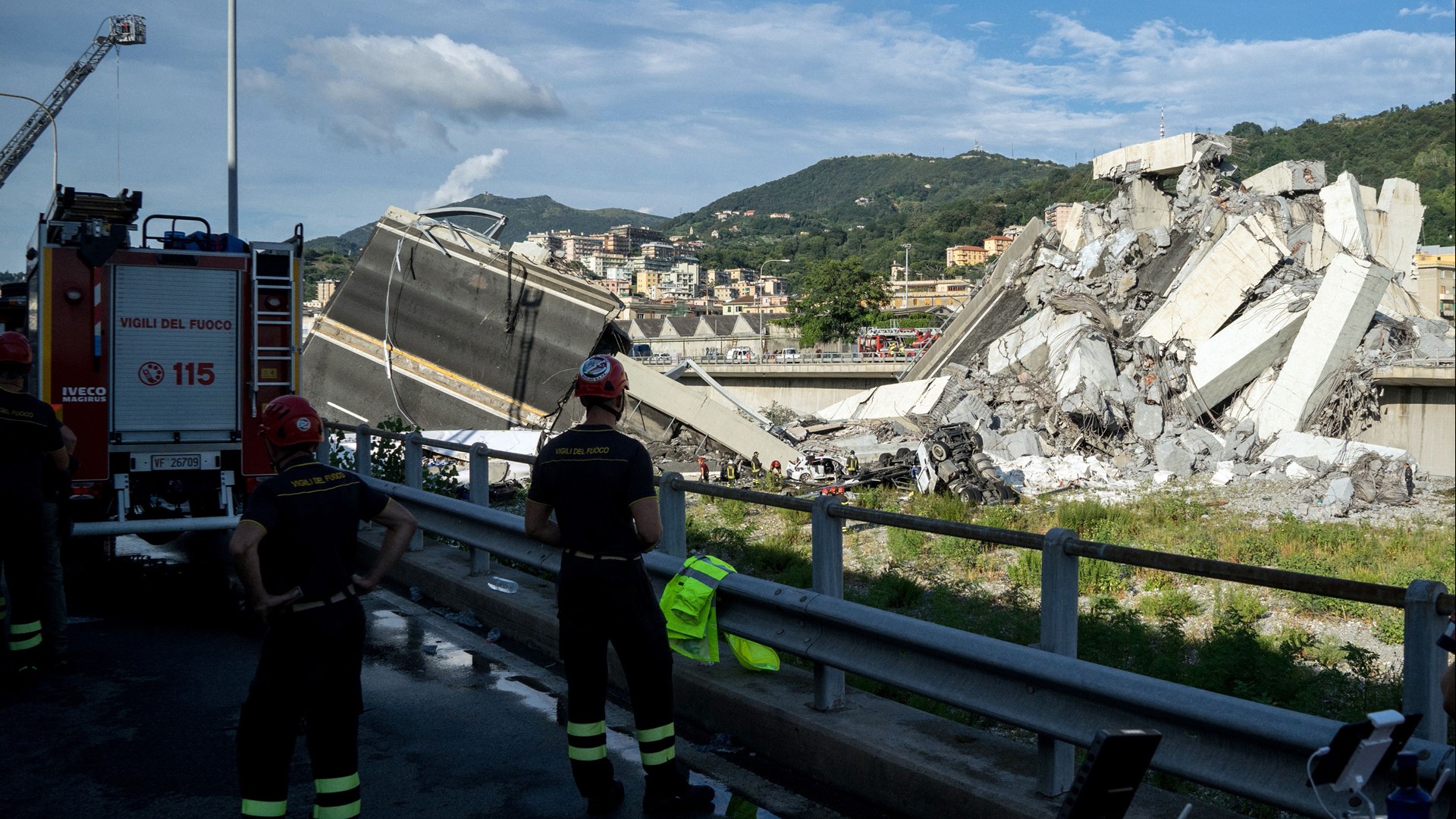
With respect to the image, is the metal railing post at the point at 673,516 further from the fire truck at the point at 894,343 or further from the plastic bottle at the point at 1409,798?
the fire truck at the point at 894,343

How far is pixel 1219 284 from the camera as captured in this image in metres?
25.5

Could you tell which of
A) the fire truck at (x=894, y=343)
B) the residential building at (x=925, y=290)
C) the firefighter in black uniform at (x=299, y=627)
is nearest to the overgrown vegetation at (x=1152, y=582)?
the firefighter in black uniform at (x=299, y=627)

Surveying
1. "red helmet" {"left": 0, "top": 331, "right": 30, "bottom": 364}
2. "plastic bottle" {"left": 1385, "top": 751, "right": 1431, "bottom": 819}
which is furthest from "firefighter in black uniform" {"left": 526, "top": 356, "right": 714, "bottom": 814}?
"red helmet" {"left": 0, "top": 331, "right": 30, "bottom": 364}

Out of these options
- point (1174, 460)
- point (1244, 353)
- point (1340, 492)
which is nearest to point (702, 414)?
point (1174, 460)

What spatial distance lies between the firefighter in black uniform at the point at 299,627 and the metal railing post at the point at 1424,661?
3.28 metres

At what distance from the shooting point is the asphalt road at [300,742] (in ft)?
15.7

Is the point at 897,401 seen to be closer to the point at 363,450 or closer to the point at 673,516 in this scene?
the point at 363,450

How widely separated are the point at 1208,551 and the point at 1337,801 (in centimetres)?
1017

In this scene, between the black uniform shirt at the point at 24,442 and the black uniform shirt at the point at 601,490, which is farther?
the black uniform shirt at the point at 24,442

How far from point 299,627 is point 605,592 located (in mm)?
1129

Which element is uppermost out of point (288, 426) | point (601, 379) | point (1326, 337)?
point (1326, 337)

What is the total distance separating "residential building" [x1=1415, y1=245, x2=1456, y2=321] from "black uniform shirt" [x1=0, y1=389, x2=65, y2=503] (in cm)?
2533

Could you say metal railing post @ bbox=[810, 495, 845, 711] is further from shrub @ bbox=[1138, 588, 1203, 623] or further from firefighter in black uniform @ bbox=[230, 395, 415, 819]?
shrub @ bbox=[1138, 588, 1203, 623]

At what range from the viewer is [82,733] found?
18.5ft
